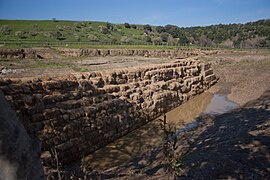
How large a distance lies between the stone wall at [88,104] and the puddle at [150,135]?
1.07 ft

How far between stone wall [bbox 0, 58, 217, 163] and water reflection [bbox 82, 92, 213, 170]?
0.94 ft

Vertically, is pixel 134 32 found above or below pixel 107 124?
above

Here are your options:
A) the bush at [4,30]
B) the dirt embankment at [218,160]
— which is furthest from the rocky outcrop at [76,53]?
the bush at [4,30]

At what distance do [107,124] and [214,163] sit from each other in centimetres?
500

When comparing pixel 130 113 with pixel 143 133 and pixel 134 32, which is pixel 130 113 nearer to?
pixel 143 133

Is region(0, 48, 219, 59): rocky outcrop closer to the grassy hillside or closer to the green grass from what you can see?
the grassy hillside

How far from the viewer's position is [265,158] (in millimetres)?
5465

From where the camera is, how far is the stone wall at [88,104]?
7371 millimetres

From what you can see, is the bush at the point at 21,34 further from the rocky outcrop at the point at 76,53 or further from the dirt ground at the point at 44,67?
the dirt ground at the point at 44,67

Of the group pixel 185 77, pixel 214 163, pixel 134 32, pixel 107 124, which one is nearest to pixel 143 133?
pixel 107 124

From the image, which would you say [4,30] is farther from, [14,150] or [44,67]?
[14,150]

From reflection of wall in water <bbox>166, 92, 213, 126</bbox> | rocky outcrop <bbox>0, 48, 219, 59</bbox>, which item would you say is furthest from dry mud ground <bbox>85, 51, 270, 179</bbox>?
rocky outcrop <bbox>0, 48, 219, 59</bbox>

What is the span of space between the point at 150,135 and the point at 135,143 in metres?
1.02

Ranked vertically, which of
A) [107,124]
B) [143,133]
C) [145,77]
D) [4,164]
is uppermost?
[4,164]
